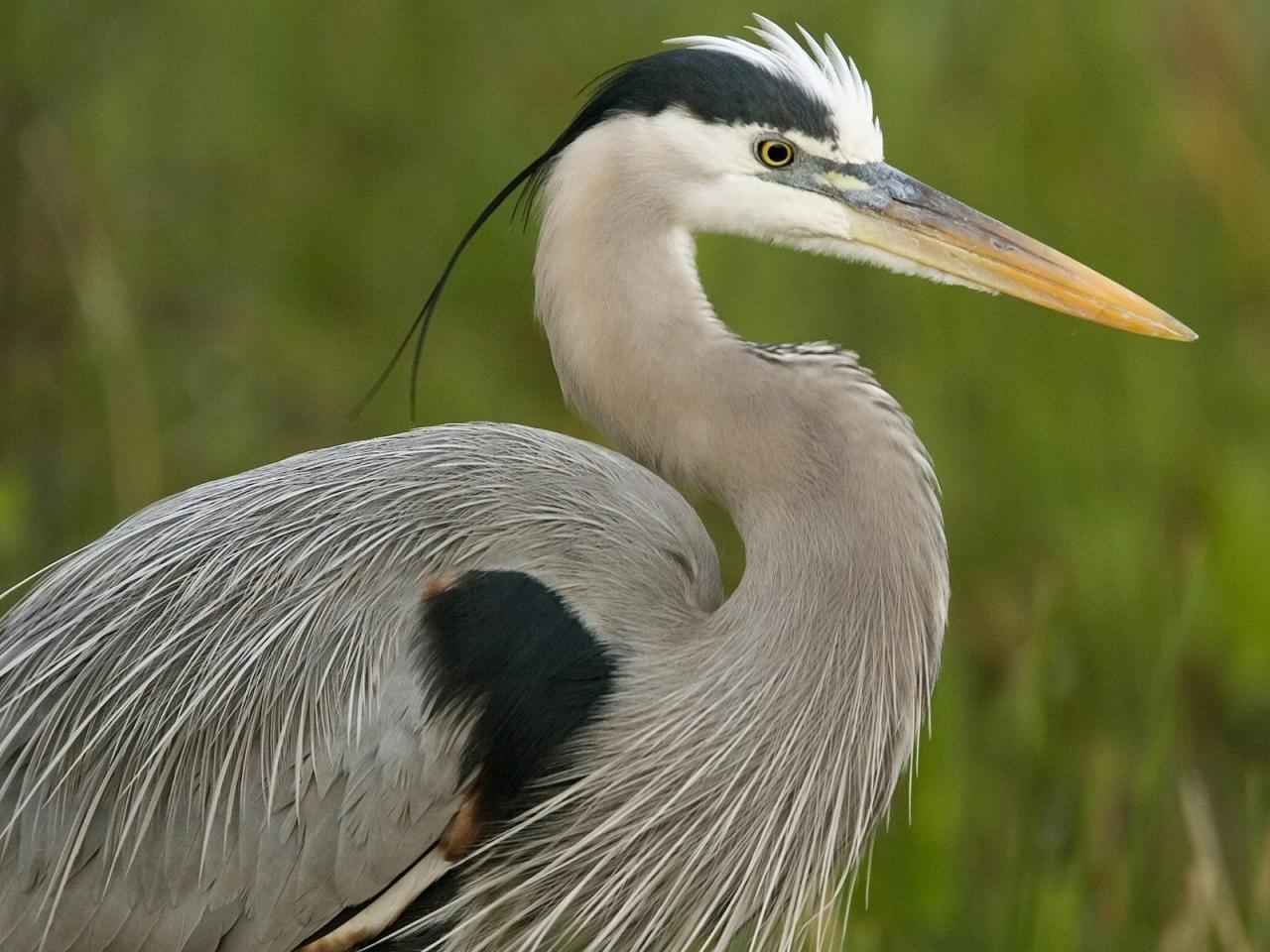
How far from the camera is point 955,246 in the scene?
2219 mm

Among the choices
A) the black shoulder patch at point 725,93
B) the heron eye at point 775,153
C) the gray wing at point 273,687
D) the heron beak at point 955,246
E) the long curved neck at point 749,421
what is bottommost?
the gray wing at point 273,687

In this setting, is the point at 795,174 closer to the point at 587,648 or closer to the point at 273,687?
the point at 587,648

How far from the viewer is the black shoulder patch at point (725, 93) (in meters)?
2.18

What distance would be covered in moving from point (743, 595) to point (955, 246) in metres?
0.54

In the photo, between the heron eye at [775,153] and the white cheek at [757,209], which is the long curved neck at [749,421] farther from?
the heron eye at [775,153]

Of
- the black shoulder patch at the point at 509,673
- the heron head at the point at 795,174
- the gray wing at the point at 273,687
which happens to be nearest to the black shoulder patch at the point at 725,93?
the heron head at the point at 795,174

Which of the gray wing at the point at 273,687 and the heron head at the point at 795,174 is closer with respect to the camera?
the gray wing at the point at 273,687

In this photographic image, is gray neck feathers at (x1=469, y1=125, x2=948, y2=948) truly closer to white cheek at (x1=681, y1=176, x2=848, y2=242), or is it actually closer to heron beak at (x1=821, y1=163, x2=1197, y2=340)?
white cheek at (x1=681, y1=176, x2=848, y2=242)

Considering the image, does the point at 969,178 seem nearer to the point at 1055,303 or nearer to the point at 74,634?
the point at 1055,303

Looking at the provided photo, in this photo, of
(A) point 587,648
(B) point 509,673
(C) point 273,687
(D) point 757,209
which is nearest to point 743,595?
(A) point 587,648

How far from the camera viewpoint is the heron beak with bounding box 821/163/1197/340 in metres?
2.20

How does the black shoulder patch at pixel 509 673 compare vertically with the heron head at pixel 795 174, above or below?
below

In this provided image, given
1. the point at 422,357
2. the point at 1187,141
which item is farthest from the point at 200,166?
the point at 1187,141

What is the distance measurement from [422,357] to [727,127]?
1812mm
